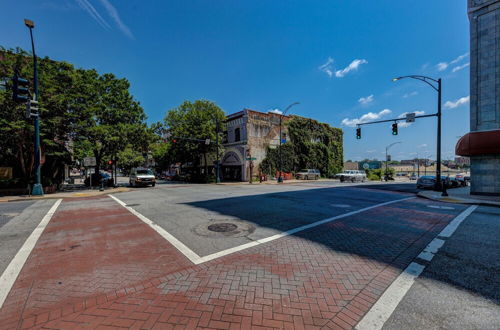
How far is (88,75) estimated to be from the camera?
69.3 feet

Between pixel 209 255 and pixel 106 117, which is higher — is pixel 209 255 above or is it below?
below

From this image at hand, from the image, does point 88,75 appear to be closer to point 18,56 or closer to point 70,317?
point 18,56

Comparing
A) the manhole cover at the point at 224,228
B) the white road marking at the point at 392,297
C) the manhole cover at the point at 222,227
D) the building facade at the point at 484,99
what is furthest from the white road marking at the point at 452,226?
the building facade at the point at 484,99

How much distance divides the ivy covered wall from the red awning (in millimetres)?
23097

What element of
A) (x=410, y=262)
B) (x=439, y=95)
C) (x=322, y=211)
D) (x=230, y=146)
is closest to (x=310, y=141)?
(x=230, y=146)

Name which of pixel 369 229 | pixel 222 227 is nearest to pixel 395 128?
pixel 369 229

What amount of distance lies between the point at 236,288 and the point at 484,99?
20.3m

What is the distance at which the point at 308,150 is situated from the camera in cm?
3969

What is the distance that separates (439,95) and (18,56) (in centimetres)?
3223

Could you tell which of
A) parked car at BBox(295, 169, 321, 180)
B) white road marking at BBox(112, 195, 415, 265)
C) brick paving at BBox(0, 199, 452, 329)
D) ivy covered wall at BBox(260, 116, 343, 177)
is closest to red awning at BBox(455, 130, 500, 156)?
white road marking at BBox(112, 195, 415, 265)

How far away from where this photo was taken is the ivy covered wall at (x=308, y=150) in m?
35.6

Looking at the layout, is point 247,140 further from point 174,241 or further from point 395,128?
point 174,241

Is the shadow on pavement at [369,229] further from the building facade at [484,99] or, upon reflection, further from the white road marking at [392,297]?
the building facade at [484,99]

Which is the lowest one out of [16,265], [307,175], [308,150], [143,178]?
[16,265]
